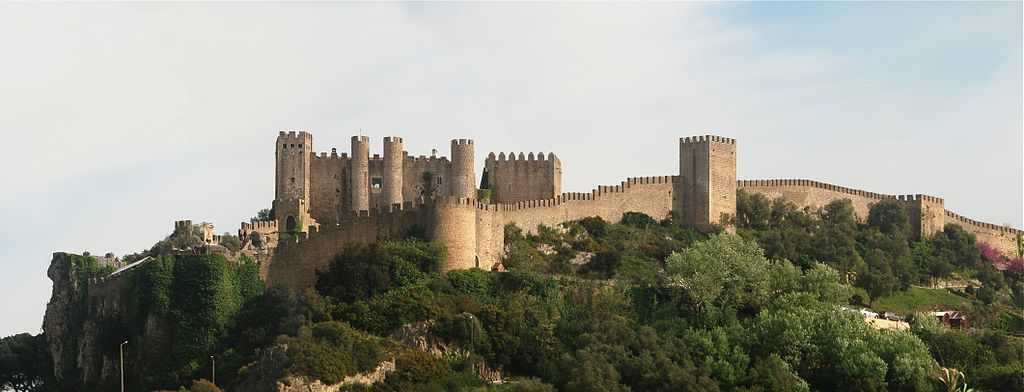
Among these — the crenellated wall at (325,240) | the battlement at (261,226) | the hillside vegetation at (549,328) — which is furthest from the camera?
the battlement at (261,226)

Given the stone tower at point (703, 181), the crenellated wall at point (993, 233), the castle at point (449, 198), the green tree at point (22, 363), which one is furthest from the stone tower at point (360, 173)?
the crenellated wall at point (993, 233)

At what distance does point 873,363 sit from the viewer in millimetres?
59125

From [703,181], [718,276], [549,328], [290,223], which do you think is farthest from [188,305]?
[703,181]

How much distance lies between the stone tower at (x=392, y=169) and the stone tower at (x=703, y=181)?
10.9 metres

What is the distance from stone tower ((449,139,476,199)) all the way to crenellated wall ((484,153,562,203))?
1.66 metres

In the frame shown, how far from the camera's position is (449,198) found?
63438mm

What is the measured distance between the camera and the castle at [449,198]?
63.7 meters

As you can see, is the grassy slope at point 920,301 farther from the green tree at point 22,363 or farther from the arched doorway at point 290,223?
the green tree at point 22,363

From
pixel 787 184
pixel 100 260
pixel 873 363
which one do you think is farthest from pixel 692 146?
pixel 100 260

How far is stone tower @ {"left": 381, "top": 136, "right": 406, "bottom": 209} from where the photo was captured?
7094 cm

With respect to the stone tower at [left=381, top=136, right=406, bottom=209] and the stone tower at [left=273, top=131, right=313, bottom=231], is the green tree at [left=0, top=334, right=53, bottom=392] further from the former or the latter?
the stone tower at [left=381, top=136, right=406, bottom=209]

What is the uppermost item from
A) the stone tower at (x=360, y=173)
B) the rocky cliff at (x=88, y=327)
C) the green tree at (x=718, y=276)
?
the stone tower at (x=360, y=173)

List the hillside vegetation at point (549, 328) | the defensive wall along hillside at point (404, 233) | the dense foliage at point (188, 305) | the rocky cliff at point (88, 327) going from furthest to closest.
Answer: the rocky cliff at point (88, 327) → the defensive wall along hillside at point (404, 233) → the dense foliage at point (188, 305) → the hillside vegetation at point (549, 328)

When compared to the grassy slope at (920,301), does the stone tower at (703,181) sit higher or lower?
higher
